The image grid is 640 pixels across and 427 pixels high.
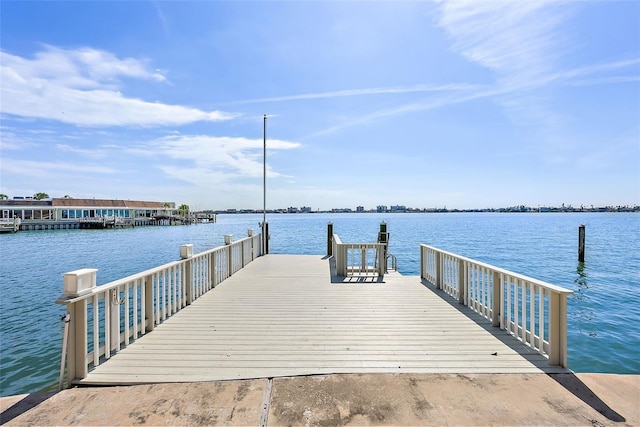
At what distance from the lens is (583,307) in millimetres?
8055

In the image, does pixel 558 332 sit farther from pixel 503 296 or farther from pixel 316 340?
pixel 316 340

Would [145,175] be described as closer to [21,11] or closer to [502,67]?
[21,11]

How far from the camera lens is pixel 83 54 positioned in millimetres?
8414

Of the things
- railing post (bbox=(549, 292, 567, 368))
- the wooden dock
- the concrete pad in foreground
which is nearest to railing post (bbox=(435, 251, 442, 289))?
the wooden dock

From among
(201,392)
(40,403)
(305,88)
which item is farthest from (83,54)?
(201,392)

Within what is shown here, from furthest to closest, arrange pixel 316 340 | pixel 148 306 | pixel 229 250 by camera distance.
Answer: pixel 229 250 < pixel 148 306 < pixel 316 340

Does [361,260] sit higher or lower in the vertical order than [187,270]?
lower

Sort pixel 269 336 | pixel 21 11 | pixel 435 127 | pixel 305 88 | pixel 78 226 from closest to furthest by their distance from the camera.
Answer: pixel 269 336 → pixel 21 11 → pixel 305 88 → pixel 435 127 → pixel 78 226

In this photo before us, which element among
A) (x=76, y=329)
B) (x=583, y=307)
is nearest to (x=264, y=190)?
(x=76, y=329)

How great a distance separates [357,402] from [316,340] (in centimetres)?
124

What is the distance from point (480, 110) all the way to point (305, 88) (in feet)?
22.8

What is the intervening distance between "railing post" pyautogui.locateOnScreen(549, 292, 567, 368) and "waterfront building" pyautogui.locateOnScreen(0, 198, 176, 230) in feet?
167

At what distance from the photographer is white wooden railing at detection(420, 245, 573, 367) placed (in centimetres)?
281

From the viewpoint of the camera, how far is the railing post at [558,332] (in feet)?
9.11
